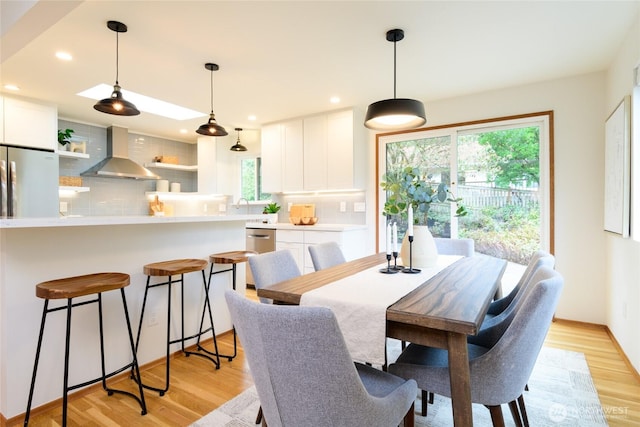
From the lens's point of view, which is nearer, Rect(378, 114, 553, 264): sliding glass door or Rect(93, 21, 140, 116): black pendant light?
Rect(93, 21, 140, 116): black pendant light

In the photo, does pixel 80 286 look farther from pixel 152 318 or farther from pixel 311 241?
pixel 311 241

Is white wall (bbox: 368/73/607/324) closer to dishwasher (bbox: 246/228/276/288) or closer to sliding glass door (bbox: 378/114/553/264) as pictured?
sliding glass door (bbox: 378/114/553/264)

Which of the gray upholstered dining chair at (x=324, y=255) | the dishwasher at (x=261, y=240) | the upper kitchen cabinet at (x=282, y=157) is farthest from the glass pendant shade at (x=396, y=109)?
the dishwasher at (x=261, y=240)

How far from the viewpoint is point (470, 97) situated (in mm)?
3738

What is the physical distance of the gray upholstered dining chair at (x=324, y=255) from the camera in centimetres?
230

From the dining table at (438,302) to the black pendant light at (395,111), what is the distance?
3.19ft

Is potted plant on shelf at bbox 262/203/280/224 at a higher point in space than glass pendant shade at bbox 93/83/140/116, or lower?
lower

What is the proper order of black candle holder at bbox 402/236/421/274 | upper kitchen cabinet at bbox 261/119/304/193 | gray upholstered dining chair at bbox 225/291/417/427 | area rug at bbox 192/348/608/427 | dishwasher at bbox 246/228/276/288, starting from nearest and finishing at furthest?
gray upholstered dining chair at bbox 225/291/417/427, area rug at bbox 192/348/608/427, black candle holder at bbox 402/236/421/274, dishwasher at bbox 246/228/276/288, upper kitchen cabinet at bbox 261/119/304/193

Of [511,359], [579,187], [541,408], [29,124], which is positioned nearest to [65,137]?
[29,124]

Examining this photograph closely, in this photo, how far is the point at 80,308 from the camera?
79.2 inches

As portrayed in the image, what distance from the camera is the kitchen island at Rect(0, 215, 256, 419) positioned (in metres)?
1.75

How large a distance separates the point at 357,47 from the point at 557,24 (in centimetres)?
141

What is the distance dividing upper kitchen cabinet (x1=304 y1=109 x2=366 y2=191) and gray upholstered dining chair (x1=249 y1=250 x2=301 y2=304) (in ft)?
7.58

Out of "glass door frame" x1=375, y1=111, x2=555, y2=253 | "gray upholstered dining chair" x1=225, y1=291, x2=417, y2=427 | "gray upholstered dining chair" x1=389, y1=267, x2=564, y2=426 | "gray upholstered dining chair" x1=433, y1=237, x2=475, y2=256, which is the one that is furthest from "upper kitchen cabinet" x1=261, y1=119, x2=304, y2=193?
"gray upholstered dining chair" x1=225, y1=291, x2=417, y2=427
